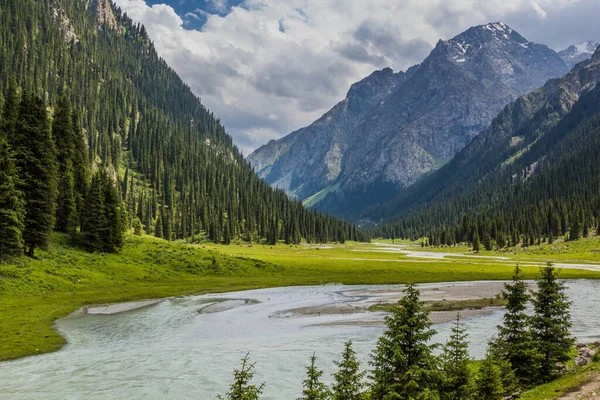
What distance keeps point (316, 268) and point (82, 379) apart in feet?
225

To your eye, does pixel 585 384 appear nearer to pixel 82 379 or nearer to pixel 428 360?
pixel 428 360

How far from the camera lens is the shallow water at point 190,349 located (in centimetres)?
2233

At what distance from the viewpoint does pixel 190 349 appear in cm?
3042

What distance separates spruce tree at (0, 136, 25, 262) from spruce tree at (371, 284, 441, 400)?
4958 centimetres

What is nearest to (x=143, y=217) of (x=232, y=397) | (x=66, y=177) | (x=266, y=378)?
(x=66, y=177)

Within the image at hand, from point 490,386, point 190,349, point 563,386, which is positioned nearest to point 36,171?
point 190,349

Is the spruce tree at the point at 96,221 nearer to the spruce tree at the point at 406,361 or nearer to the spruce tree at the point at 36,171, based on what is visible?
the spruce tree at the point at 36,171

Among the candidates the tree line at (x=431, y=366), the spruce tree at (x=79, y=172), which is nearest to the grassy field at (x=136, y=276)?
the spruce tree at (x=79, y=172)

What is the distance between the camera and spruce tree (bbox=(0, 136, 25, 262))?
47.5 metres

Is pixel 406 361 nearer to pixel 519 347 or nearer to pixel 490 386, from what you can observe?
pixel 490 386

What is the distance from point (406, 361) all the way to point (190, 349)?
2115 cm

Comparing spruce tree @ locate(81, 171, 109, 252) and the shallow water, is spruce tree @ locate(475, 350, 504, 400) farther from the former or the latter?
spruce tree @ locate(81, 171, 109, 252)

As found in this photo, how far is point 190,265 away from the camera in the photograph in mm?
75375

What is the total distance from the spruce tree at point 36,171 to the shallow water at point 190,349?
77.0 ft
